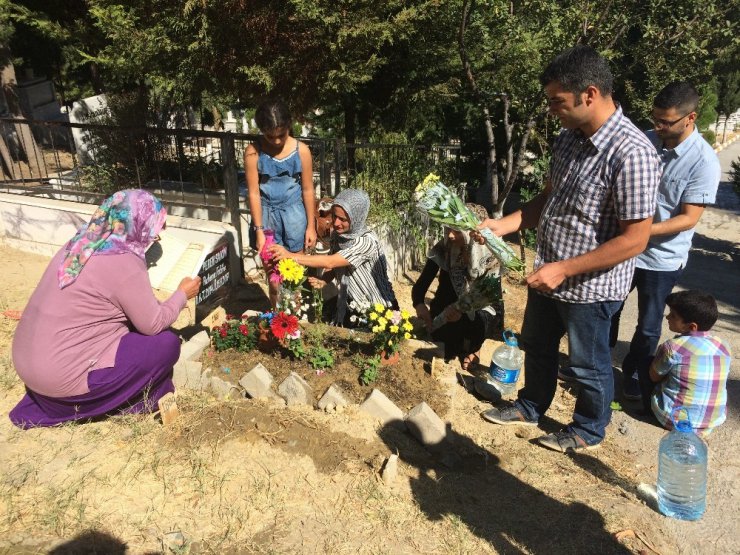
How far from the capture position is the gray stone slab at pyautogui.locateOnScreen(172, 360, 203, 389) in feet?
11.4

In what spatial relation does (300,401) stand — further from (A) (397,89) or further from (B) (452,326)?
(A) (397,89)

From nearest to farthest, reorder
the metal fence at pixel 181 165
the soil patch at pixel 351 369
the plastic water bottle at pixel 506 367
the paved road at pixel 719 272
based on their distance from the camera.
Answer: the soil patch at pixel 351 369 < the plastic water bottle at pixel 506 367 < the paved road at pixel 719 272 < the metal fence at pixel 181 165

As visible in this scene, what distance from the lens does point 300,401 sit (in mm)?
3320

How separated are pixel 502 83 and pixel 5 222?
17.5 feet

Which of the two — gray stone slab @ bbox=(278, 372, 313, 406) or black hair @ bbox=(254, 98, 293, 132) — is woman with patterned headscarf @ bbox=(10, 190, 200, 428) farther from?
black hair @ bbox=(254, 98, 293, 132)

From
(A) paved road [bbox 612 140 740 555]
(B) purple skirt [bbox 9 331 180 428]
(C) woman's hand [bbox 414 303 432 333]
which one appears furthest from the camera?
(C) woman's hand [bbox 414 303 432 333]

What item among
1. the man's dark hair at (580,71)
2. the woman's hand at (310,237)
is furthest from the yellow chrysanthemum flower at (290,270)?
the man's dark hair at (580,71)

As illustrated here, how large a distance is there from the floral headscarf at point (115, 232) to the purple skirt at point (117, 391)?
1.68ft

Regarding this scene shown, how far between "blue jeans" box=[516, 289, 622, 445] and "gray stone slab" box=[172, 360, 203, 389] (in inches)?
78.8

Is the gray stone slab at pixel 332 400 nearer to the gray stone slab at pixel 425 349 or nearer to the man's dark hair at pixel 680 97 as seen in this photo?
the gray stone slab at pixel 425 349

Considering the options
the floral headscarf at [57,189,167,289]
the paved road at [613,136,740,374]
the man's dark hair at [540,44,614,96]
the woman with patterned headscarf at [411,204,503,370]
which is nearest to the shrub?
the woman with patterned headscarf at [411,204,503,370]

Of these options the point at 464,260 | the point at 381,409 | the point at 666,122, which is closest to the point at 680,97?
the point at 666,122

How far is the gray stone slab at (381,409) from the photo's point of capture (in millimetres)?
3199

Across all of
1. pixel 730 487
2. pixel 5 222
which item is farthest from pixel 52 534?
pixel 5 222
